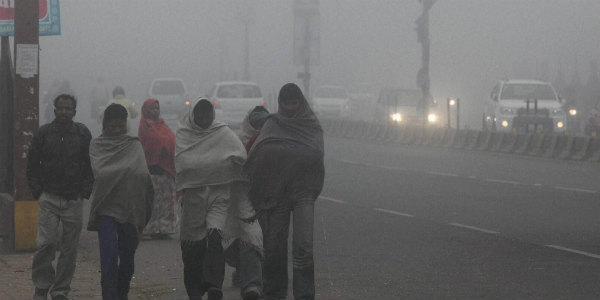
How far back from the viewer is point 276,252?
9.10 meters

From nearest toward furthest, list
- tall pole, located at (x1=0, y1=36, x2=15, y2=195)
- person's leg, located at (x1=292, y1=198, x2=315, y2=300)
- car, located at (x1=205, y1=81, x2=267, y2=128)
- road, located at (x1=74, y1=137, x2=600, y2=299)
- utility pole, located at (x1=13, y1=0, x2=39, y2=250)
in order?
person's leg, located at (x1=292, y1=198, x2=315, y2=300), road, located at (x1=74, y1=137, x2=600, y2=299), utility pole, located at (x1=13, y1=0, x2=39, y2=250), tall pole, located at (x1=0, y1=36, x2=15, y2=195), car, located at (x1=205, y1=81, x2=267, y2=128)

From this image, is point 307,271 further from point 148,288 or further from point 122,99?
point 122,99

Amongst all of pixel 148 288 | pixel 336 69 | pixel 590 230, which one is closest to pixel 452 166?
pixel 590 230

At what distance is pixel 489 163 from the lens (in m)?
27.5

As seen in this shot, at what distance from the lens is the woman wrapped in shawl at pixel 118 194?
8.94m

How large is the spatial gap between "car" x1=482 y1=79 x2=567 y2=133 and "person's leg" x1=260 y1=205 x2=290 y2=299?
79.8ft

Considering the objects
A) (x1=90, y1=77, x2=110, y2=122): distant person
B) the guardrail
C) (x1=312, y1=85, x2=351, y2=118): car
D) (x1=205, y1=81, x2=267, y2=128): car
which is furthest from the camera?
(x1=312, y1=85, x2=351, y2=118): car

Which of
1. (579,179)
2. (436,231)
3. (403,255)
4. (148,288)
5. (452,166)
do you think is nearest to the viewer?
(148,288)

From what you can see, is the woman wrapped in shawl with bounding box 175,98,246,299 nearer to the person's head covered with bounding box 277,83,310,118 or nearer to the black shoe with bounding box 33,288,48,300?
the person's head covered with bounding box 277,83,310,118

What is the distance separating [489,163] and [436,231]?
43.4ft

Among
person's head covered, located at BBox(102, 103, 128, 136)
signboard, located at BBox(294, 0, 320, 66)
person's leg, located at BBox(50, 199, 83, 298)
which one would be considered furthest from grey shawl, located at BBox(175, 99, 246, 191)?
signboard, located at BBox(294, 0, 320, 66)

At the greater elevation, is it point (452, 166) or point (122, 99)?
point (122, 99)

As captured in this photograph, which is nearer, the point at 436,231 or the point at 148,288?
the point at 148,288

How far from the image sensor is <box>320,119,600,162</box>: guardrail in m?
29.1
